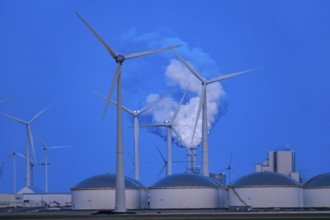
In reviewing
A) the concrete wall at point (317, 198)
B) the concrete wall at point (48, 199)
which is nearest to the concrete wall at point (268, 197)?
the concrete wall at point (317, 198)

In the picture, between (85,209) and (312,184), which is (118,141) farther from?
(312,184)

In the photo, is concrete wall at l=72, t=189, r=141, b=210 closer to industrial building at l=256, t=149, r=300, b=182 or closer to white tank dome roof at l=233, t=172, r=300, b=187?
white tank dome roof at l=233, t=172, r=300, b=187

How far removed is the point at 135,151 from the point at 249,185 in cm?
2883

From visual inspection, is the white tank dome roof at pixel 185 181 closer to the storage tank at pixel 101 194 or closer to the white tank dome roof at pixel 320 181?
the storage tank at pixel 101 194

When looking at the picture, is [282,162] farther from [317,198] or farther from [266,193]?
[266,193]

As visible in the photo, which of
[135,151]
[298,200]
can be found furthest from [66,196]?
[298,200]

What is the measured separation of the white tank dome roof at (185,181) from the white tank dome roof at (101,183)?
6.32 metres

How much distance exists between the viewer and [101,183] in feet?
442

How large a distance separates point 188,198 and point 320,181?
23.3m

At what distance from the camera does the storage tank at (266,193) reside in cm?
12419

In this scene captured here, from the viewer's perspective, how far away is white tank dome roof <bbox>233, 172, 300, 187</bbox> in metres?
126

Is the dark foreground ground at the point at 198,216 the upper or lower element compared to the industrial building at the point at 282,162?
lower

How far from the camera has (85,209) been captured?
13100 centimetres

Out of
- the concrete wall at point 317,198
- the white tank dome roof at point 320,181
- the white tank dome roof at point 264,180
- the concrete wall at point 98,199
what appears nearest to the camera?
the white tank dome roof at point 264,180
